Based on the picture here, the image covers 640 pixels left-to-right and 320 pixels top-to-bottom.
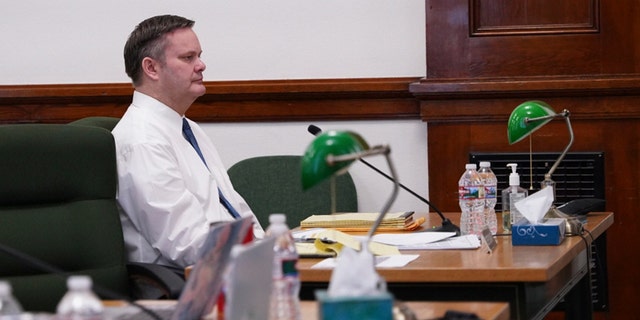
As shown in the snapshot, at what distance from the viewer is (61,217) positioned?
296 cm

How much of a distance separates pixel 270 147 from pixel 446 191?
31.3 inches

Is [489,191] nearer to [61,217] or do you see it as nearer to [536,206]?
[536,206]

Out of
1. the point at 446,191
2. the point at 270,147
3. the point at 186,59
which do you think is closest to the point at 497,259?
the point at 186,59

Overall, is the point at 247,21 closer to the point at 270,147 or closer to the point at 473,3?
the point at 270,147

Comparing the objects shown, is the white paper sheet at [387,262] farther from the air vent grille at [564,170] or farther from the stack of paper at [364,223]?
the air vent grille at [564,170]

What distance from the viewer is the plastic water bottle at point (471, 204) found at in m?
3.27

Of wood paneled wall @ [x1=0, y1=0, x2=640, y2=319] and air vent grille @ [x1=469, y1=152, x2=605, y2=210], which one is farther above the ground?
wood paneled wall @ [x1=0, y1=0, x2=640, y2=319]

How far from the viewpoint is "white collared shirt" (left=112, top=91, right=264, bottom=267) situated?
3219 millimetres

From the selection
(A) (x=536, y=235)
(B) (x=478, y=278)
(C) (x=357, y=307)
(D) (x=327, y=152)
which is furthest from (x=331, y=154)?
Answer: (A) (x=536, y=235)

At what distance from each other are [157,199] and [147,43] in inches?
26.8

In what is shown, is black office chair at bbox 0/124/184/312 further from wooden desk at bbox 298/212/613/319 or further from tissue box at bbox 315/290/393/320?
tissue box at bbox 315/290/393/320

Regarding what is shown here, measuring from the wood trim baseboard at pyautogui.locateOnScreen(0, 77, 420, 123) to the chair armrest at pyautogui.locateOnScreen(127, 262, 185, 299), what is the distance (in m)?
1.84

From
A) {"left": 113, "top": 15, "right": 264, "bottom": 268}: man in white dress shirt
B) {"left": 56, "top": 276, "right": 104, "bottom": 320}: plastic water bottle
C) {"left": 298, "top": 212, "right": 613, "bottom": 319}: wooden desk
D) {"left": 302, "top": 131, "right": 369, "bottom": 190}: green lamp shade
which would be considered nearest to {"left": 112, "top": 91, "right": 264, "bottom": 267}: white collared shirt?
{"left": 113, "top": 15, "right": 264, "bottom": 268}: man in white dress shirt

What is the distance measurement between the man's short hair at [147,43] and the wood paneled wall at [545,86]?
1247 millimetres
